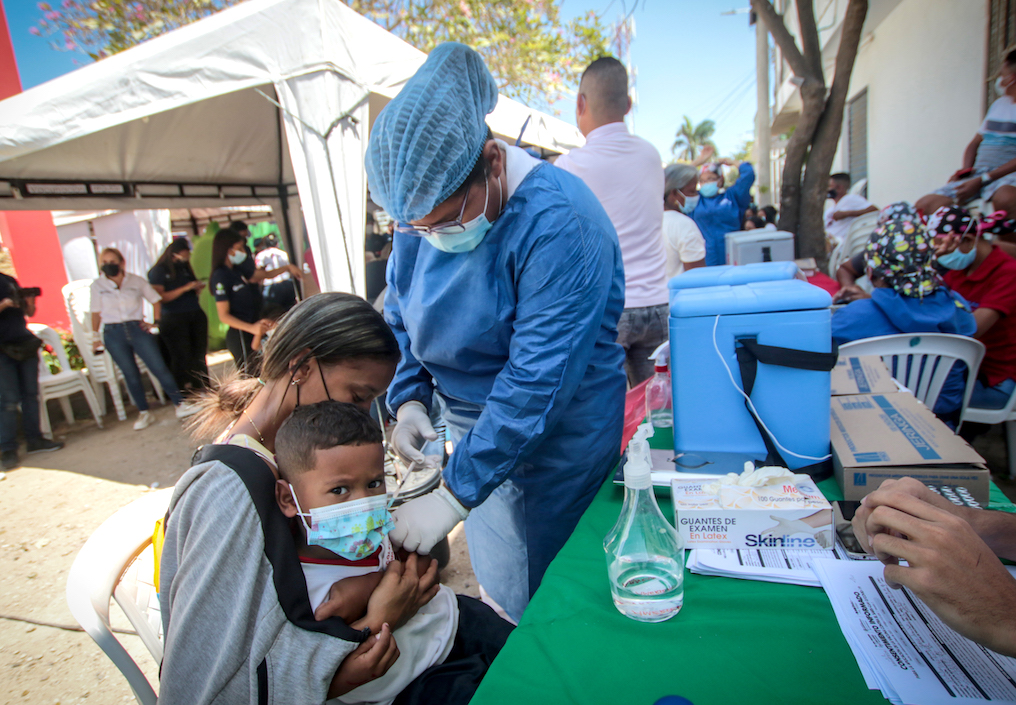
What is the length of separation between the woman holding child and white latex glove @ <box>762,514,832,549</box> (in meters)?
0.73

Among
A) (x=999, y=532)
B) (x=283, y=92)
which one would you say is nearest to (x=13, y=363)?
(x=283, y=92)

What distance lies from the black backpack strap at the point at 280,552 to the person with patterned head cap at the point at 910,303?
2.55 meters

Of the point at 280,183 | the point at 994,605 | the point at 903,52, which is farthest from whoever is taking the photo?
the point at 280,183

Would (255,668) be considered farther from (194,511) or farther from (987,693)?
(987,693)

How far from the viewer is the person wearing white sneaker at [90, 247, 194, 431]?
557 cm

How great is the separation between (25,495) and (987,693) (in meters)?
5.75

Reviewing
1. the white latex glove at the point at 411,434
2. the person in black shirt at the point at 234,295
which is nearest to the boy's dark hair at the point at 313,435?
the white latex glove at the point at 411,434

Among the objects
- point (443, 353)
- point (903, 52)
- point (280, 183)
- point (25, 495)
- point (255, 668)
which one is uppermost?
point (903, 52)

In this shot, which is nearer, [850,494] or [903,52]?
[850,494]

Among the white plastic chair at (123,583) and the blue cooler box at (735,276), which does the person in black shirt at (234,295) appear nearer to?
the white plastic chair at (123,583)

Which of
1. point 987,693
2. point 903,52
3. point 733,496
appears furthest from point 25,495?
point 903,52

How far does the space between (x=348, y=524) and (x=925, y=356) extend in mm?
2676

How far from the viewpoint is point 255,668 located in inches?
37.3

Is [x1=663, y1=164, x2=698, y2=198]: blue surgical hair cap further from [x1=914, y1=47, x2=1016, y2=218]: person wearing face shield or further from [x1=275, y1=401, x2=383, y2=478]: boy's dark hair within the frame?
[x1=275, y1=401, x2=383, y2=478]: boy's dark hair
